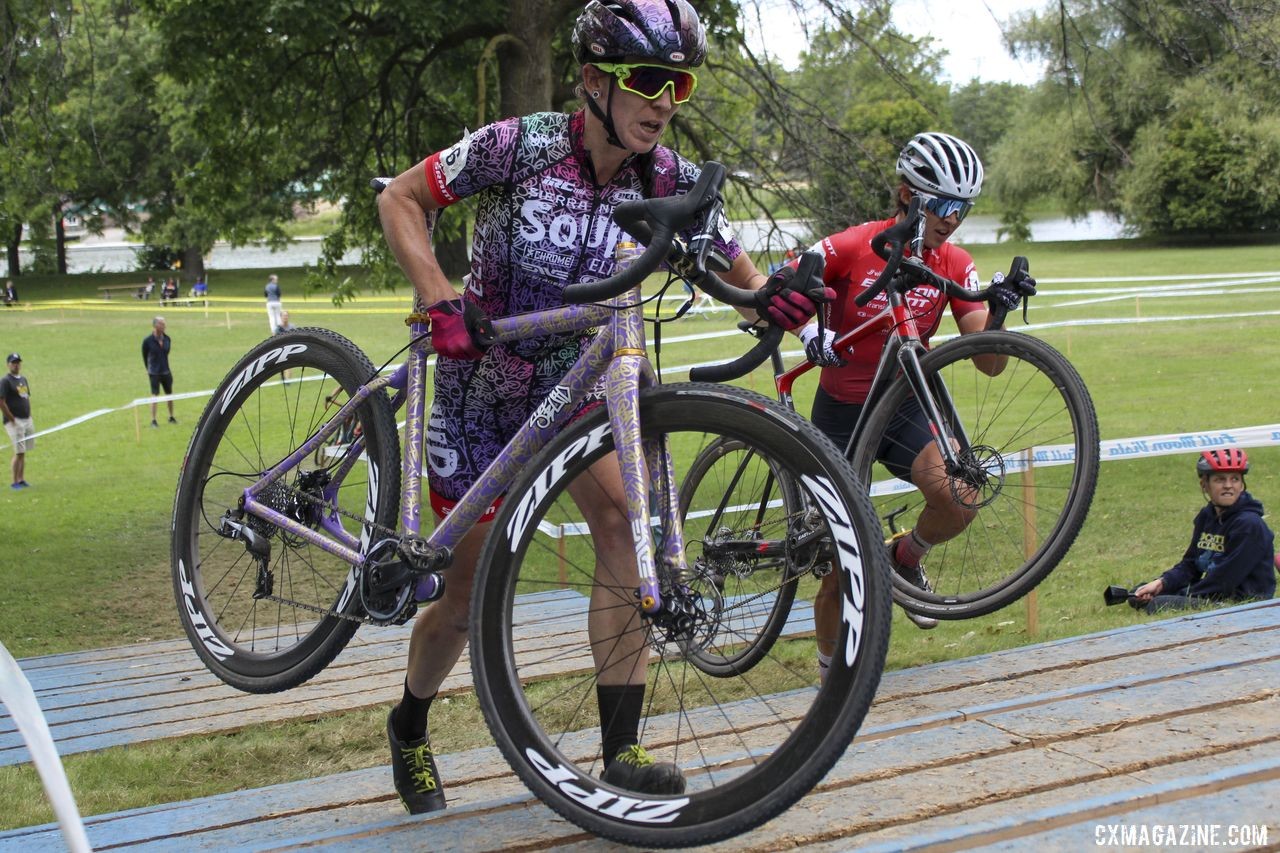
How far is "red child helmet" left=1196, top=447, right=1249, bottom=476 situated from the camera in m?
7.58

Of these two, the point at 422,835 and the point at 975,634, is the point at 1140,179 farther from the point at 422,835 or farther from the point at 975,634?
the point at 422,835

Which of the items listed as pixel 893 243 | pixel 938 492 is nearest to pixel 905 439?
pixel 938 492

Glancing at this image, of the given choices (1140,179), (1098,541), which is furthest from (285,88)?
(1140,179)

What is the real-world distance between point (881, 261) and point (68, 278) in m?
62.8

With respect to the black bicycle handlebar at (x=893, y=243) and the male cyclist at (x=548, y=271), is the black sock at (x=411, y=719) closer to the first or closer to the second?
the male cyclist at (x=548, y=271)

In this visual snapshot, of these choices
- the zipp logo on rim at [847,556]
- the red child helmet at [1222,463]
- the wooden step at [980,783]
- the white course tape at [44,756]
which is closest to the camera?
the white course tape at [44,756]

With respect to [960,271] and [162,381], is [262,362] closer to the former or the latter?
[960,271]

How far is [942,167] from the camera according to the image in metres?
4.92

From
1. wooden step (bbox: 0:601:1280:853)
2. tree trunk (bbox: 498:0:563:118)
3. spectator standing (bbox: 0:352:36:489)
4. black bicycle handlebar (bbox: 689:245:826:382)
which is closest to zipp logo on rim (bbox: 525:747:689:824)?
wooden step (bbox: 0:601:1280:853)

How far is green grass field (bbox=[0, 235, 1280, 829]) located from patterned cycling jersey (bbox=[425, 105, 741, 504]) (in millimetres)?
2529

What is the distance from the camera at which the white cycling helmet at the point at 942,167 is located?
4.91 metres

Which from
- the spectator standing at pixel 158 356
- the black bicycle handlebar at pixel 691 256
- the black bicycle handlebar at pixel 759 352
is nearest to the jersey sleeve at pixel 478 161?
the black bicycle handlebar at pixel 691 256

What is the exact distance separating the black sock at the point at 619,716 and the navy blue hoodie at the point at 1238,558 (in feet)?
17.5

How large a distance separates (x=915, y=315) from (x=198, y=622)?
2924 millimetres
